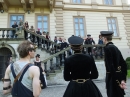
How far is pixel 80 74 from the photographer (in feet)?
8.39

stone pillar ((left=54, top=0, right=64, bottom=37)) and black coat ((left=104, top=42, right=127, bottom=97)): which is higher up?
stone pillar ((left=54, top=0, right=64, bottom=37))

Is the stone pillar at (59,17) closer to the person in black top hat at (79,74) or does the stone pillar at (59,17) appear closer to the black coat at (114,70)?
the black coat at (114,70)

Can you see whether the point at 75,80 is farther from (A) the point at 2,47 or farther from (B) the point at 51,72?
(A) the point at 2,47

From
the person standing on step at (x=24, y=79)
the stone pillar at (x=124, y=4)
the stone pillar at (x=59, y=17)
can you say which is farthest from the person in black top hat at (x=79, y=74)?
the stone pillar at (x=124, y=4)

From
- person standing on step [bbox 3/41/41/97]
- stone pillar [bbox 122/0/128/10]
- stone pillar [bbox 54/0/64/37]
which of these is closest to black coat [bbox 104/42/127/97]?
person standing on step [bbox 3/41/41/97]

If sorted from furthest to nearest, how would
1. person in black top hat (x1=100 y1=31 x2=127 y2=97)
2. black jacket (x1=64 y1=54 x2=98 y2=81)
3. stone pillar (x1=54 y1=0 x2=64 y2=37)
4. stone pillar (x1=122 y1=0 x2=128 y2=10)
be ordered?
stone pillar (x1=122 y1=0 x2=128 y2=10)
stone pillar (x1=54 y1=0 x2=64 y2=37)
person in black top hat (x1=100 y1=31 x2=127 y2=97)
black jacket (x1=64 y1=54 x2=98 y2=81)

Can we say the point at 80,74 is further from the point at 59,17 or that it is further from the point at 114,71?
the point at 59,17

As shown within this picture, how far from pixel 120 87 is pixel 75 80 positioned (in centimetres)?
109

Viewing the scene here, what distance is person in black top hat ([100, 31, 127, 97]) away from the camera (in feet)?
9.72

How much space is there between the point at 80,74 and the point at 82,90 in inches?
11.3

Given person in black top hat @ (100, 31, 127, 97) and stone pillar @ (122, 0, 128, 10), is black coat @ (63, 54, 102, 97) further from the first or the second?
stone pillar @ (122, 0, 128, 10)

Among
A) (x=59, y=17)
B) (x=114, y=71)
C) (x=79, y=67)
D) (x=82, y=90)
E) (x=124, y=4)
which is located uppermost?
(x=124, y=4)

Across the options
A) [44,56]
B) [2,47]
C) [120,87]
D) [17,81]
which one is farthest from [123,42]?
[17,81]

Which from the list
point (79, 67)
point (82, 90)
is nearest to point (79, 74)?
point (79, 67)
